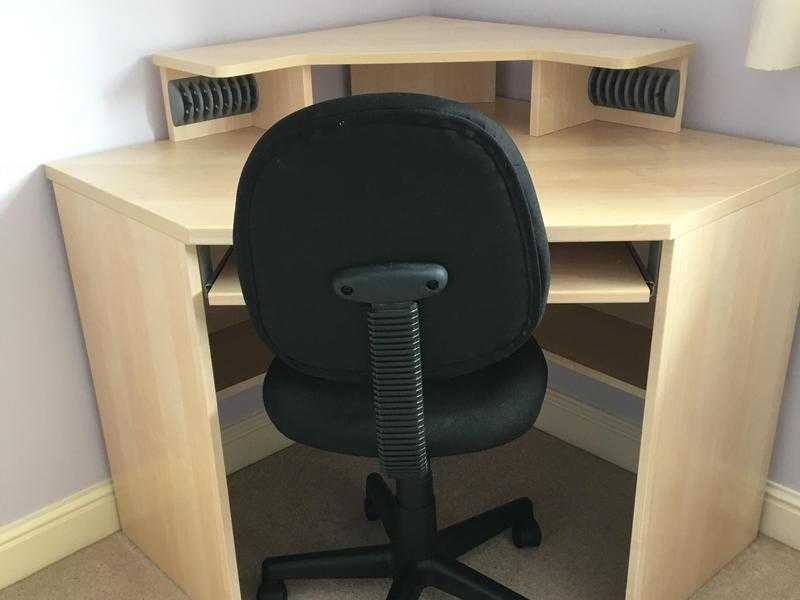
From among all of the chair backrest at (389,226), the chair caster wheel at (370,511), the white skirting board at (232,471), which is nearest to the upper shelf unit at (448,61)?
the chair backrest at (389,226)

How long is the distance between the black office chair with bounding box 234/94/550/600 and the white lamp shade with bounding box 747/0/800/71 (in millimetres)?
546

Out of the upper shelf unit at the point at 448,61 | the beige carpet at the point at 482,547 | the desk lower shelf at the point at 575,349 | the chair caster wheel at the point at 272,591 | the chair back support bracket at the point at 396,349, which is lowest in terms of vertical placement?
the beige carpet at the point at 482,547

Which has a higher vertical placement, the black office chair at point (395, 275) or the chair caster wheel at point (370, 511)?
the black office chair at point (395, 275)

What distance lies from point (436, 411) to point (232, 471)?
34.8 inches

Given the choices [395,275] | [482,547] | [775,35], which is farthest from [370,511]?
[775,35]

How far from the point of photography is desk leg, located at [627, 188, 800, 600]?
4.34 ft

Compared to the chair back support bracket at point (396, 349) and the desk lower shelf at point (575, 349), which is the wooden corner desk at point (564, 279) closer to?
the desk lower shelf at point (575, 349)

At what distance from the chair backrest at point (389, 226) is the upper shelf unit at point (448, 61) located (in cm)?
53

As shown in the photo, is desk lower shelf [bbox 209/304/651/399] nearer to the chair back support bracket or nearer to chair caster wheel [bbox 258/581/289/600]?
chair caster wheel [bbox 258/581/289/600]

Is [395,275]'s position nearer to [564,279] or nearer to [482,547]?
[564,279]

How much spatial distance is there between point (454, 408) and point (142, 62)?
2.89 ft

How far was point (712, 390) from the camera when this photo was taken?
1.47 metres

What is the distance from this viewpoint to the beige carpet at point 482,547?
168cm

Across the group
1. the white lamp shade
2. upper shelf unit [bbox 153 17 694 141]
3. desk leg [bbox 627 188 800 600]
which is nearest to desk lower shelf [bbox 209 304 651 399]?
desk leg [bbox 627 188 800 600]
